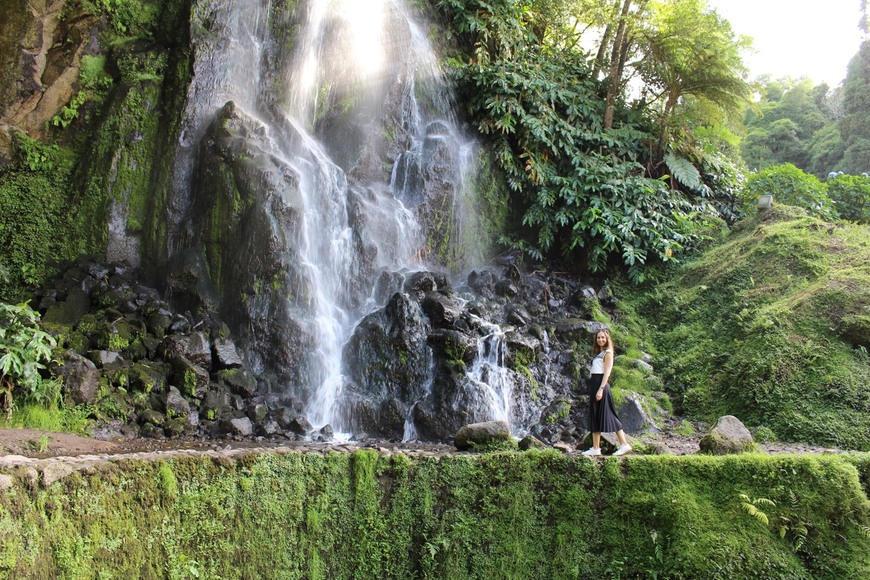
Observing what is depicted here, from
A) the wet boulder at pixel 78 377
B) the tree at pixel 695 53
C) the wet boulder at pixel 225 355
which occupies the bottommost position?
the wet boulder at pixel 78 377

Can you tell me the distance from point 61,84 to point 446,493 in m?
10.8

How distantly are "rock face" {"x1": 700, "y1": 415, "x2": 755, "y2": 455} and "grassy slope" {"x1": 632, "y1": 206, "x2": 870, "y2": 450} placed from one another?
276cm

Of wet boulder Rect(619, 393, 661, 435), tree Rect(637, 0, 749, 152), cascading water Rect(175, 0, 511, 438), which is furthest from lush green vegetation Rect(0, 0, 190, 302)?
tree Rect(637, 0, 749, 152)

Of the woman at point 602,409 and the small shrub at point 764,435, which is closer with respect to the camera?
the woman at point 602,409

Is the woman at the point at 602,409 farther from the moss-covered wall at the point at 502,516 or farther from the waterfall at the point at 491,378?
the waterfall at the point at 491,378

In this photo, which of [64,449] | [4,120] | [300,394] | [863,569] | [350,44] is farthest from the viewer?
[350,44]

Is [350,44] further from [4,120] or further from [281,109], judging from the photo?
[4,120]

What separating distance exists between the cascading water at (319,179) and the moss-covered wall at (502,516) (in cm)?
373

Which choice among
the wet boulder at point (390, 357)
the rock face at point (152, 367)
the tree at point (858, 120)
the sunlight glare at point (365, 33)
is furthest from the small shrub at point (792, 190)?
the rock face at point (152, 367)

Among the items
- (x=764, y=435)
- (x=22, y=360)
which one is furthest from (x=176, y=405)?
(x=764, y=435)

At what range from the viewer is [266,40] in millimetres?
12492

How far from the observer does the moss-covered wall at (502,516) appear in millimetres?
4590

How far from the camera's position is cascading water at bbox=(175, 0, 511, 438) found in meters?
9.61

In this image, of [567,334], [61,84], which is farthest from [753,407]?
[61,84]
